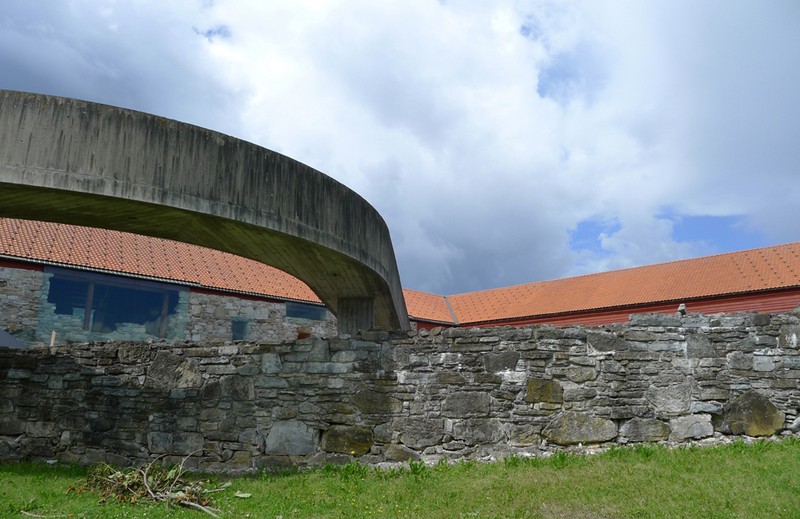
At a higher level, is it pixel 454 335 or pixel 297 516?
pixel 454 335

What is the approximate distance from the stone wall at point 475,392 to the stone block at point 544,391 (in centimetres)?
1

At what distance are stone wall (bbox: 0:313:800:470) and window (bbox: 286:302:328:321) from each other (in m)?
14.2

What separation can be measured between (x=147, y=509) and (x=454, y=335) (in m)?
3.83

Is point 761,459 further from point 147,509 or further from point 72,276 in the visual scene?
point 72,276

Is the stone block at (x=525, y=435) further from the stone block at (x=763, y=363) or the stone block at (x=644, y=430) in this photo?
the stone block at (x=763, y=363)

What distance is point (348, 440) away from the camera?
730cm

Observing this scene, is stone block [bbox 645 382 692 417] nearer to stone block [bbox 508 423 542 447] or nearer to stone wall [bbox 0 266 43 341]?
stone block [bbox 508 423 542 447]

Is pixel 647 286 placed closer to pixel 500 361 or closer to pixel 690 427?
pixel 690 427

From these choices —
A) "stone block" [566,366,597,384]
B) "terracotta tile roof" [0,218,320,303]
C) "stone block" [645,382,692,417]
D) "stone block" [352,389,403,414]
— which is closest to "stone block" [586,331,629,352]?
"stone block" [566,366,597,384]

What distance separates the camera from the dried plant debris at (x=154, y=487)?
6.00 m

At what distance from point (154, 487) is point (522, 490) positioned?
3.84 metres

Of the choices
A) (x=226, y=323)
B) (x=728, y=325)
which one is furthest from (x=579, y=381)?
(x=226, y=323)

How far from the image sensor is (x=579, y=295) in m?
26.3

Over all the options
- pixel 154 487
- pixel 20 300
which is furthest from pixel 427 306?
pixel 154 487
